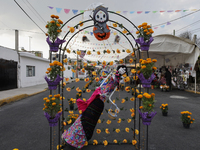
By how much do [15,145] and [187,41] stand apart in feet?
32.6

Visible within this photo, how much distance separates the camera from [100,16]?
95.3 inches

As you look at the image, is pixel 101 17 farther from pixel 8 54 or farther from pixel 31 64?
pixel 31 64

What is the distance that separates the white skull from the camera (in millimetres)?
2413

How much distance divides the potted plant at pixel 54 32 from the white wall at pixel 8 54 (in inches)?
397

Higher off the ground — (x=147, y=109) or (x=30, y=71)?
(x=30, y=71)

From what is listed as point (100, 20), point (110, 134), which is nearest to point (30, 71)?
point (110, 134)

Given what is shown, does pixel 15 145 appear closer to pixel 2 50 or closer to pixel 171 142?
pixel 171 142

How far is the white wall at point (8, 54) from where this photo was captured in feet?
33.0

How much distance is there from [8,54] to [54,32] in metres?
10.8

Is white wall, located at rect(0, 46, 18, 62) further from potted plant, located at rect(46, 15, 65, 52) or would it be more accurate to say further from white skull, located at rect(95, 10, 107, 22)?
white skull, located at rect(95, 10, 107, 22)

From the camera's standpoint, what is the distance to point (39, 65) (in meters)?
16.3

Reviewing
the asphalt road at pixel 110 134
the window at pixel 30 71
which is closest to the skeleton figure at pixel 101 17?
the asphalt road at pixel 110 134

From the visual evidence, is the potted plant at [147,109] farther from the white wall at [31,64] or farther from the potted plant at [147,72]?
the white wall at [31,64]

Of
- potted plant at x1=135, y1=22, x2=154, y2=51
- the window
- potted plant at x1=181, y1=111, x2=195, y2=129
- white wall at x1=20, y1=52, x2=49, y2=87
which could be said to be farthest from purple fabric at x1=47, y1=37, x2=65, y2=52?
the window
